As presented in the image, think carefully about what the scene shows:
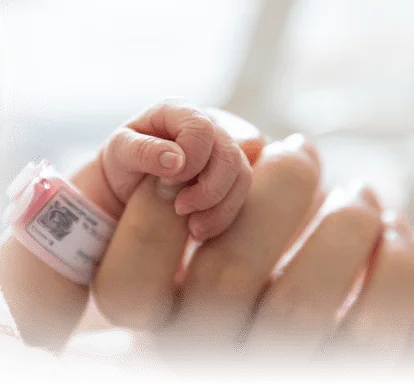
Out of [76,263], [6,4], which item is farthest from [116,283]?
[6,4]

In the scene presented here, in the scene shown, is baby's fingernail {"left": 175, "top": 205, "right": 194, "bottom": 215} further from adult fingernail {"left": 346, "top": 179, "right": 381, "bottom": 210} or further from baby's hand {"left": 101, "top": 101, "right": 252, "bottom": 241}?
adult fingernail {"left": 346, "top": 179, "right": 381, "bottom": 210}

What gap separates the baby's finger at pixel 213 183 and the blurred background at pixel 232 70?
8.4 inches

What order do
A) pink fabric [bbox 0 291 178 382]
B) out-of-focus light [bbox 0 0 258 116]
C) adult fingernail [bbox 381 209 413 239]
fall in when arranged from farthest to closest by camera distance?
1. out-of-focus light [bbox 0 0 258 116]
2. adult fingernail [bbox 381 209 413 239]
3. pink fabric [bbox 0 291 178 382]

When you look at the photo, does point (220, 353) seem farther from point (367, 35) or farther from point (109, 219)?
point (367, 35)

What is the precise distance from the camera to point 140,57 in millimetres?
795

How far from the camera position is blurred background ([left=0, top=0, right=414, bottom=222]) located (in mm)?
674

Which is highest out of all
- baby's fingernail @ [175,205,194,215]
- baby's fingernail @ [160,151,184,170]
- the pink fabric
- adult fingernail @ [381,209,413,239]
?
baby's fingernail @ [160,151,184,170]

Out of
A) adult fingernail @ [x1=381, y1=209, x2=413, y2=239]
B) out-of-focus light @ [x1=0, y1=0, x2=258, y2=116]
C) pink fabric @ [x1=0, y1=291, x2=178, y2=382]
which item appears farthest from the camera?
out-of-focus light @ [x1=0, y1=0, x2=258, y2=116]

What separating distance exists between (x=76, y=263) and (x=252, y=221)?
138 millimetres

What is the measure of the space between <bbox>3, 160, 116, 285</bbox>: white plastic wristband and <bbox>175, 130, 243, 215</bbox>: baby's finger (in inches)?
2.7

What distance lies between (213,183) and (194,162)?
21 mm

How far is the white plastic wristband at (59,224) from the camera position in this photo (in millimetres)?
445

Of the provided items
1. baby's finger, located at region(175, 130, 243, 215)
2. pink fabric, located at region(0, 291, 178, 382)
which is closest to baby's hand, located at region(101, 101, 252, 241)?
baby's finger, located at region(175, 130, 243, 215)

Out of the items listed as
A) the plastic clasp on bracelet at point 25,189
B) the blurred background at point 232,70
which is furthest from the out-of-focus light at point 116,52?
the plastic clasp on bracelet at point 25,189
